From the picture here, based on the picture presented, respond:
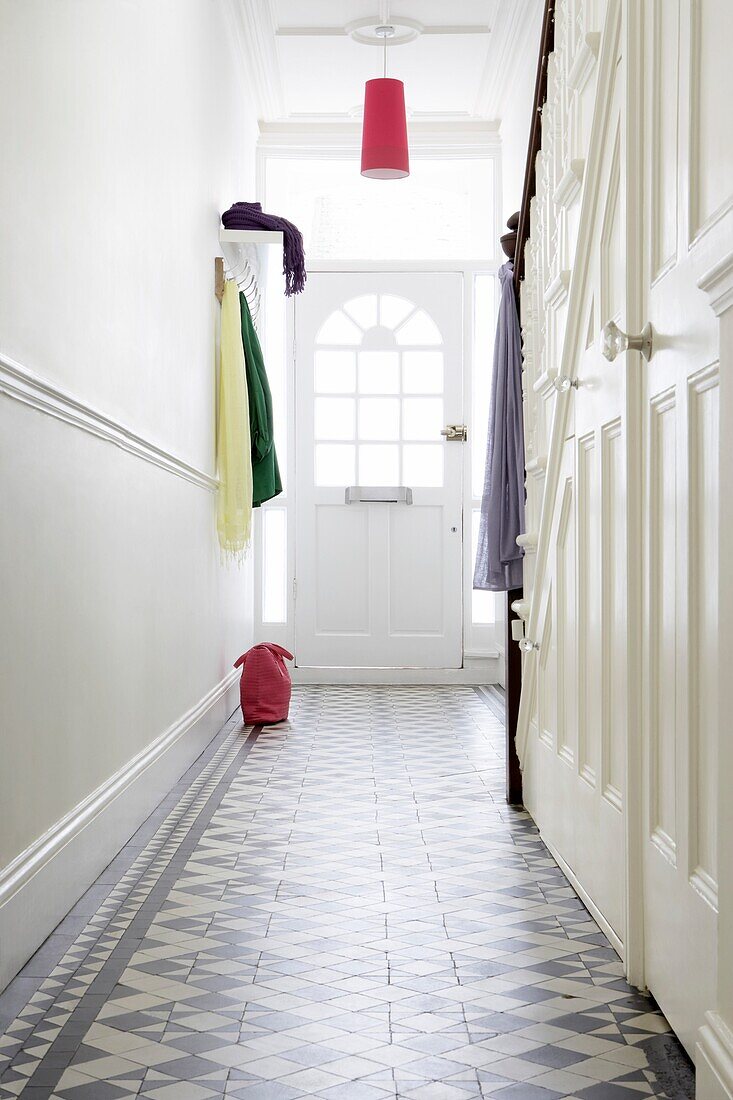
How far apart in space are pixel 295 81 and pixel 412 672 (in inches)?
137

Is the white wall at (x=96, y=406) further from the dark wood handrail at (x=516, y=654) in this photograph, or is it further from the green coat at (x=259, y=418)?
the dark wood handrail at (x=516, y=654)

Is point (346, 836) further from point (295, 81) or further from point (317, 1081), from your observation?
point (295, 81)

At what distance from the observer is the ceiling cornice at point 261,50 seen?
17.6 feet

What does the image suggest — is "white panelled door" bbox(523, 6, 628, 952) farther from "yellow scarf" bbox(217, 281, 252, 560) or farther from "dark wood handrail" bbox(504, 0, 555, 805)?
"yellow scarf" bbox(217, 281, 252, 560)

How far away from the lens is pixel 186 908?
259cm

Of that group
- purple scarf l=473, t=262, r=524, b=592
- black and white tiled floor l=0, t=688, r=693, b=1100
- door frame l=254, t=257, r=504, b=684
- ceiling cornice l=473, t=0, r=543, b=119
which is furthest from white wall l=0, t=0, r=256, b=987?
door frame l=254, t=257, r=504, b=684

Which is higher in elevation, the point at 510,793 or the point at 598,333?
the point at 598,333

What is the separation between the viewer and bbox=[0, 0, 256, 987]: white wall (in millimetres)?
2182

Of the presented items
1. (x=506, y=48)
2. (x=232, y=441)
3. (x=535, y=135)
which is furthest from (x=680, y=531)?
(x=506, y=48)

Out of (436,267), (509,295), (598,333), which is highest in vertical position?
(436,267)

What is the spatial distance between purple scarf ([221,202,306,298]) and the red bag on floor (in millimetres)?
1782

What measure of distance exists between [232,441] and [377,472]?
1.90m

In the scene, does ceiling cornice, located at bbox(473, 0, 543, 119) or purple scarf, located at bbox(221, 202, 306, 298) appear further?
ceiling cornice, located at bbox(473, 0, 543, 119)

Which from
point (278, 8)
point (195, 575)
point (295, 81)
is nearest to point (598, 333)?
point (195, 575)
